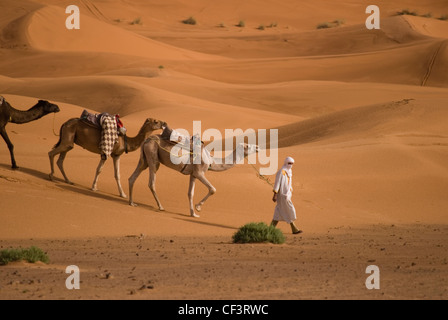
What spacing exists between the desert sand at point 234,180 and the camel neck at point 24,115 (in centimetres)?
119

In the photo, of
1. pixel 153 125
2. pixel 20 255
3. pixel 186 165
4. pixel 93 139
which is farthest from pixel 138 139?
pixel 20 255

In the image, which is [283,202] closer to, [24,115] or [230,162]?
[230,162]

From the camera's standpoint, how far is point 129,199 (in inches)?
629

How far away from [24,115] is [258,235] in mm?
7566

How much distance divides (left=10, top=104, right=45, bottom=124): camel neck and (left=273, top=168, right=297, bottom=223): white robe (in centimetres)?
673

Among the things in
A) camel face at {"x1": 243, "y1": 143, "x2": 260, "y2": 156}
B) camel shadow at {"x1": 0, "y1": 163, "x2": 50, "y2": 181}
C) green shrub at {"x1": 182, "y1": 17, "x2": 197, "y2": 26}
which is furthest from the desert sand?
green shrub at {"x1": 182, "y1": 17, "x2": 197, "y2": 26}

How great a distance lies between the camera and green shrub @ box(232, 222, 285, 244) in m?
12.4

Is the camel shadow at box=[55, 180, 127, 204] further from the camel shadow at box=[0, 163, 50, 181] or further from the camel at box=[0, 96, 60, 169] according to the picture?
the camel at box=[0, 96, 60, 169]

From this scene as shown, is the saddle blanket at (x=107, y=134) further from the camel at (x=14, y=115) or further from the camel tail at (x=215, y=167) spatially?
the camel tail at (x=215, y=167)

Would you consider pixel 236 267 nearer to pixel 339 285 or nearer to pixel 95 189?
pixel 339 285

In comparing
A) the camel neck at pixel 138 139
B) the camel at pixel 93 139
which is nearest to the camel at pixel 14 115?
the camel at pixel 93 139

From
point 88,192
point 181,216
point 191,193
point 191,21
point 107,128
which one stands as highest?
point 191,21

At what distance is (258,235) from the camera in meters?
12.3

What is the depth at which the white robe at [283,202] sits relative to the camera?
45.1 feet
